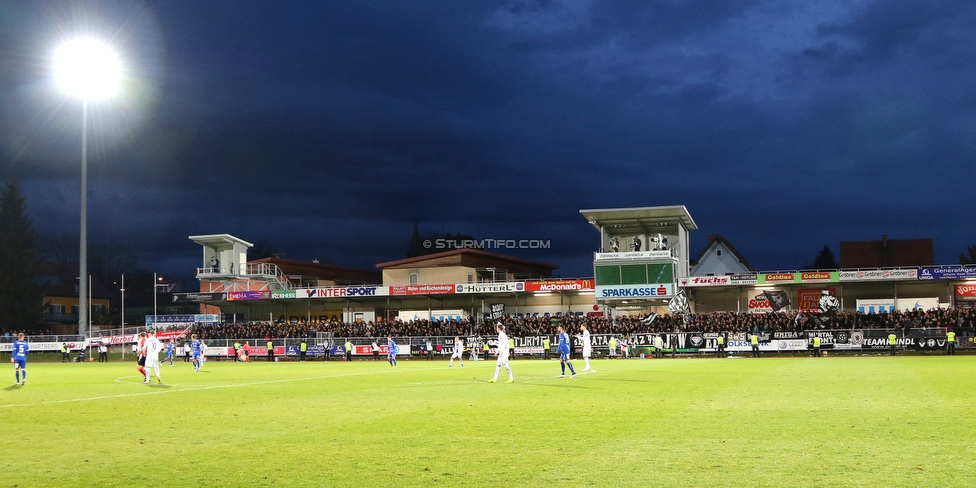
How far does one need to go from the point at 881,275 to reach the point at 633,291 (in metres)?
18.8

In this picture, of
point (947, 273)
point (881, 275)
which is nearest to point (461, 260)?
point (881, 275)

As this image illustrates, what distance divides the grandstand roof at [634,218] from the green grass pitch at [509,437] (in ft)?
139

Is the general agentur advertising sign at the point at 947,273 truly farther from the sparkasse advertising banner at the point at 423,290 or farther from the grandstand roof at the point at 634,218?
the sparkasse advertising banner at the point at 423,290

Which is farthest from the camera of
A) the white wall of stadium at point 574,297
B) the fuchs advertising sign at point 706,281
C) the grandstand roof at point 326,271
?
the grandstand roof at point 326,271

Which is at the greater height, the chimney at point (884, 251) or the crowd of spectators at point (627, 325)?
the chimney at point (884, 251)

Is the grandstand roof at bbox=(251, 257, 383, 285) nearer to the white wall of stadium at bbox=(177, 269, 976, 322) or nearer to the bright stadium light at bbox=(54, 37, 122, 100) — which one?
the white wall of stadium at bbox=(177, 269, 976, 322)

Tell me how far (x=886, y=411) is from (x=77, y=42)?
5095 cm

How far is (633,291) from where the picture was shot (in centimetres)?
6359

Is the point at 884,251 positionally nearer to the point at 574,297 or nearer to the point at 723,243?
the point at 723,243

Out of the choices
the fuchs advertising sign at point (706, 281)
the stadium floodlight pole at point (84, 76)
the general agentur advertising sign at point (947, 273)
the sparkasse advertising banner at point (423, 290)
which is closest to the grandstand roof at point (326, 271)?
the sparkasse advertising banner at point (423, 290)

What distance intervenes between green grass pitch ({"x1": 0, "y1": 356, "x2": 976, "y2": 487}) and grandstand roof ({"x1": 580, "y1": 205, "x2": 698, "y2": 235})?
139 feet

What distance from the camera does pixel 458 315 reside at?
72812 mm

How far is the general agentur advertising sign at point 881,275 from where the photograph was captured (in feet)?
198

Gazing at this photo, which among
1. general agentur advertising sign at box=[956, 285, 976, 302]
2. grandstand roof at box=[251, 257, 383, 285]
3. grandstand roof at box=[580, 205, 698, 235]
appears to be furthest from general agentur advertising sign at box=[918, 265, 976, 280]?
grandstand roof at box=[251, 257, 383, 285]
